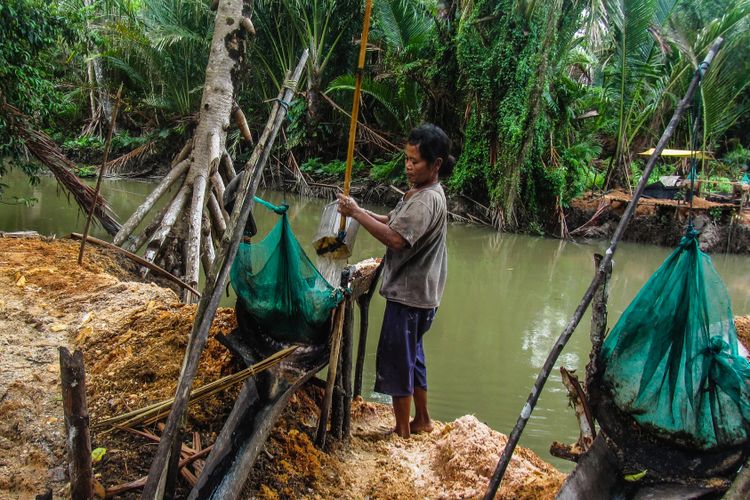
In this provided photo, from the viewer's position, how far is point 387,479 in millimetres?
2078

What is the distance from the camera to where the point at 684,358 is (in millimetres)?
1652

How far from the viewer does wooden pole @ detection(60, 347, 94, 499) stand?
117cm

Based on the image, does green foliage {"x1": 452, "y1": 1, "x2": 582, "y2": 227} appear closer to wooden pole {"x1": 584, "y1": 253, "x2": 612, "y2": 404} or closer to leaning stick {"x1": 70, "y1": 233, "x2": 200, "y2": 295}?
leaning stick {"x1": 70, "y1": 233, "x2": 200, "y2": 295}

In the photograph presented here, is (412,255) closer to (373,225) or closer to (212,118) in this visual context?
(373,225)

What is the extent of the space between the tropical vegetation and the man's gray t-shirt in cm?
597

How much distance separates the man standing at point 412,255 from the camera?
2.12 meters

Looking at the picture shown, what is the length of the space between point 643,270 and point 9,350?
8.29m

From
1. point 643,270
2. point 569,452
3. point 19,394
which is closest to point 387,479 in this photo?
point 569,452

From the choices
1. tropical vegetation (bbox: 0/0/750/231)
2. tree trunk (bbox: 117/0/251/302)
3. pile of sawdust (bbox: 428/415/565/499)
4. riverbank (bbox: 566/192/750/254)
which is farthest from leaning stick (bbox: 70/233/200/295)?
riverbank (bbox: 566/192/750/254)

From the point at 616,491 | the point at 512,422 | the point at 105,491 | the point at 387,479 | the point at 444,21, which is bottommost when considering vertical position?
the point at 512,422

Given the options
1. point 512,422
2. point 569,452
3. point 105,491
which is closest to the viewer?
point 105,491

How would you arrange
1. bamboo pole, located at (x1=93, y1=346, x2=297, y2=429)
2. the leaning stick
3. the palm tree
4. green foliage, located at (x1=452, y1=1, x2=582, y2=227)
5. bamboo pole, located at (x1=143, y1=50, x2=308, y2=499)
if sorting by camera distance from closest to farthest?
bamboo pole, located at (x1=143, y1=50, x2=308, y2=499)
bamboo pole, located at (x1=93, y1=346, x2=297, y2=429)
the leaning stick
green foliage, located at (x1=452, y1=1, x2=582, y2=227)
the palm tree

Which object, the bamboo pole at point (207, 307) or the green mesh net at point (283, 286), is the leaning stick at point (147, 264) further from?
the bamboo pole at point (207, 307)

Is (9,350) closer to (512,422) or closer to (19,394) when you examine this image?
(19,394)
